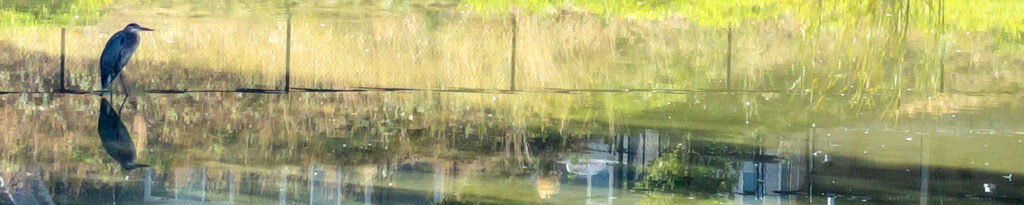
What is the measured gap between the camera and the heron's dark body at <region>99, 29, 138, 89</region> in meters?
8.81

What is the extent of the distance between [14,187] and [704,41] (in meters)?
8.29

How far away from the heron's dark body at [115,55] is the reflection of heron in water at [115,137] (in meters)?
0.58

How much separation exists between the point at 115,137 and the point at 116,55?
7.10 ft

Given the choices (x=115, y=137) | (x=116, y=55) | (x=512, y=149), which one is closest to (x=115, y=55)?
(x=116, y=55)

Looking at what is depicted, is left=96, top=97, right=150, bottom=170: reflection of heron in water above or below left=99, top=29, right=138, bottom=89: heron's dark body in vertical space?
below

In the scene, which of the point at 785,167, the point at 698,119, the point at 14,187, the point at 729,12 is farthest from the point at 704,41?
the point at 14,187

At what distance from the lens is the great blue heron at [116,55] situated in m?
8.81

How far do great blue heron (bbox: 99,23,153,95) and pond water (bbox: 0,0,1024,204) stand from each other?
152 millimetres

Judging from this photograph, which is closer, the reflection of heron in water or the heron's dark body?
the reflection of heron in water

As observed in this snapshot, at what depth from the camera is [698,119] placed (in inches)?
323

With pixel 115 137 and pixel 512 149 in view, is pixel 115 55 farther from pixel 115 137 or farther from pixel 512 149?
pixel 512 149

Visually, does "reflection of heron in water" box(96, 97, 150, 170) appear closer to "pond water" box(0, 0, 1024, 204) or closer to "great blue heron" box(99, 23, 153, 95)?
"pond water" box(0, 0, 1024, 204)

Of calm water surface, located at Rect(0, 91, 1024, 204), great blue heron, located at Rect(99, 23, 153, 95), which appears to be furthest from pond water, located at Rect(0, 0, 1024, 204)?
great blue heron, located at Rect(99, 23, 153, 95)

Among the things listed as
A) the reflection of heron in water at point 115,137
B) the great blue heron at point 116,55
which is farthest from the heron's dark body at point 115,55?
the reflection of heron in water at point 115,137
